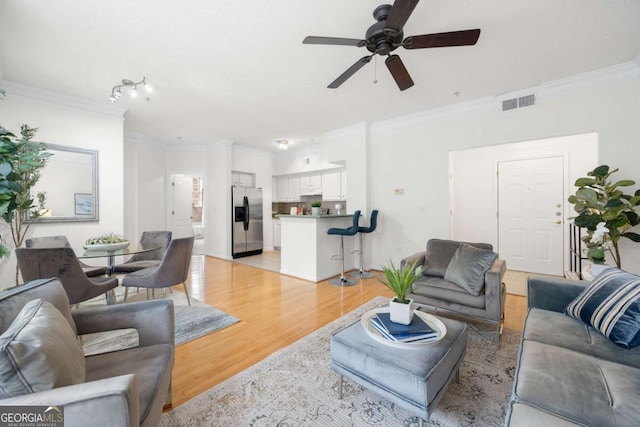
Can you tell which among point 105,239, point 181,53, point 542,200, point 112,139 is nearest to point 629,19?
point 542,200

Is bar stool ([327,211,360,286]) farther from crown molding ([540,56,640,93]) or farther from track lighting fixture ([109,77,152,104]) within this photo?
track lighting fixture ([109,77,152,104])

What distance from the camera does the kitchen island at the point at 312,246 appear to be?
4180mm

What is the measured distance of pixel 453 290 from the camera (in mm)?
2467

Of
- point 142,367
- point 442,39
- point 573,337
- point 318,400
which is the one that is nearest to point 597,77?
point 442,39

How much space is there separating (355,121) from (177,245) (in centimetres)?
347

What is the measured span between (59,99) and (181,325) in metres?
3.51

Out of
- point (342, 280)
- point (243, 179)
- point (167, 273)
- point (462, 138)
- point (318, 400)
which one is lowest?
point (318, 400)

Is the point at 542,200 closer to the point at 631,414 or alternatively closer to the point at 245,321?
the point at 631,414

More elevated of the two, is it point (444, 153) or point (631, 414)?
point (444, 153)

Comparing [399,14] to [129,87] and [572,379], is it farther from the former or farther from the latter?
[129,87]

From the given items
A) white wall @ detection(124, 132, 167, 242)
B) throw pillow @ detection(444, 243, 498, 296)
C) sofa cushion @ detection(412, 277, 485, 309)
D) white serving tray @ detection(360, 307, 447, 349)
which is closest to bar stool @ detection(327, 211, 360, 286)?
sofa cushion @ detection(412, 277, 485, 309)

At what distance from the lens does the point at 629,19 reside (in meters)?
2.16

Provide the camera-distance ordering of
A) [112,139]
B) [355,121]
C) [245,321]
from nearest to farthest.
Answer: [245,321]
[112,139]
[355,121]

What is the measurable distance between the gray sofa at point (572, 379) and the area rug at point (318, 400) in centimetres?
45
